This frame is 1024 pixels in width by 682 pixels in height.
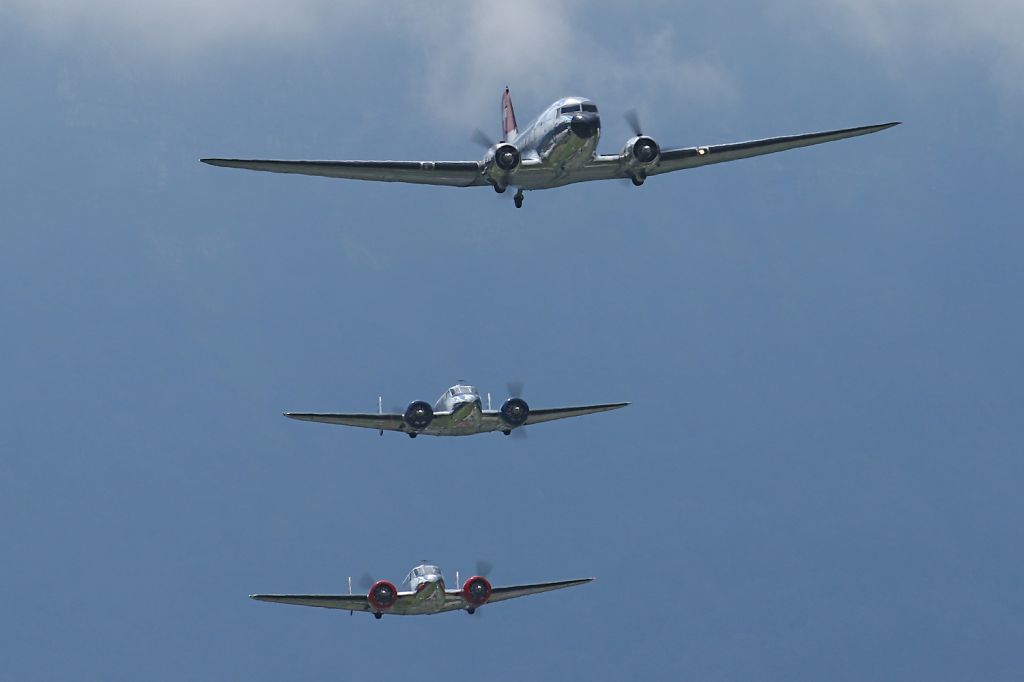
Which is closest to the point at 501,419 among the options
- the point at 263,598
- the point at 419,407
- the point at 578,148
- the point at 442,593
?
the point at 419,407

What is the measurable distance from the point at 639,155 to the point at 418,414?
833 inches

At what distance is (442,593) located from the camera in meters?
86.7

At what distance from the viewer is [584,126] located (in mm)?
67500

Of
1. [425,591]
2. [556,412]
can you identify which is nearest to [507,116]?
[556,412]

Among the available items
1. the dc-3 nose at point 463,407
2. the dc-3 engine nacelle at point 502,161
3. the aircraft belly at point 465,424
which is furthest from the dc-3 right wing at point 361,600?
the dc-3 engine nacelle at point 502,161

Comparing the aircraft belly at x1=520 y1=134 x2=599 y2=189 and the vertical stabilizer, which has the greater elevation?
the vertical stabilizer

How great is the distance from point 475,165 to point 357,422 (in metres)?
19.3

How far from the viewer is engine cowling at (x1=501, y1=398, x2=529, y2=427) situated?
84.6 metres

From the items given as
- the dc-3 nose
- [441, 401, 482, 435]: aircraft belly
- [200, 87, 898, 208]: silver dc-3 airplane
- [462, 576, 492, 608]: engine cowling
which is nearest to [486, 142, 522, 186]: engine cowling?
[200, 87, 898, 208]: silver dc-3 airplane

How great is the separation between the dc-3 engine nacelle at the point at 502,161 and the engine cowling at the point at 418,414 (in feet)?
57.1

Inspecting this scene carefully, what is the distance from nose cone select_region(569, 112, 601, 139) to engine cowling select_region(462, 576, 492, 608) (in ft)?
102

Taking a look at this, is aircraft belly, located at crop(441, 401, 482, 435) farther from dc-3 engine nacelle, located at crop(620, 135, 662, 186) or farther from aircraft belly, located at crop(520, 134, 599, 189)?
dc-3 engine nacelle, located at crop(620, 135, 662, 186)

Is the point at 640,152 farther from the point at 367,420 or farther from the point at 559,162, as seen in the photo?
the point at 367,420

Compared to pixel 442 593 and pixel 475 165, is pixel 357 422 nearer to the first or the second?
pixel 442 593
